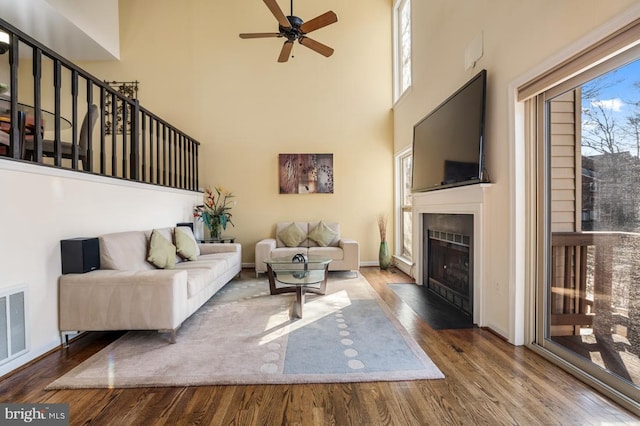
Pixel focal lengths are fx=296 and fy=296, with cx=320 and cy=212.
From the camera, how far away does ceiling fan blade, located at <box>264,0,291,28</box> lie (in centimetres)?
291

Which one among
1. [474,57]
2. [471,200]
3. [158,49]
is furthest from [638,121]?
[158,49]

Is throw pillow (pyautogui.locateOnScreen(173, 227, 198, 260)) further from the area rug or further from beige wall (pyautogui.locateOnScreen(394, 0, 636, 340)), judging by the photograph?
beige wall (pyautogui.locateOnScreen(394, 0, 636, 340))

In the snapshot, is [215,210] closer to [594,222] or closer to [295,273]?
[295,273]

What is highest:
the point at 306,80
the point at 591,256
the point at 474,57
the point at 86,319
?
the point at 306,80

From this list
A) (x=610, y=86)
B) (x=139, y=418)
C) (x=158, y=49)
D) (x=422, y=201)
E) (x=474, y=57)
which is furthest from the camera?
(x=158, y=49)

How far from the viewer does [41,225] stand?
228 cm

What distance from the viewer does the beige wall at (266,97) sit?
5527mm

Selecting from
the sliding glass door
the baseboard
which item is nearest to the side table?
the baseboard

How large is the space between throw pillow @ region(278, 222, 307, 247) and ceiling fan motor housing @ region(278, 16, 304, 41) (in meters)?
2.93

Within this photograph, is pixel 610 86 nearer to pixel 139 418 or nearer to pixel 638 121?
pixel 638 121

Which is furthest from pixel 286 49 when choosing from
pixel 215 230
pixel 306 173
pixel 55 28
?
pixel 55 28

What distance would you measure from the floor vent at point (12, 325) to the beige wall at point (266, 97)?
→ 11.7 ft

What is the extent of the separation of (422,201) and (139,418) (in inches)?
146

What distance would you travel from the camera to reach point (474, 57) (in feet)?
9.38
